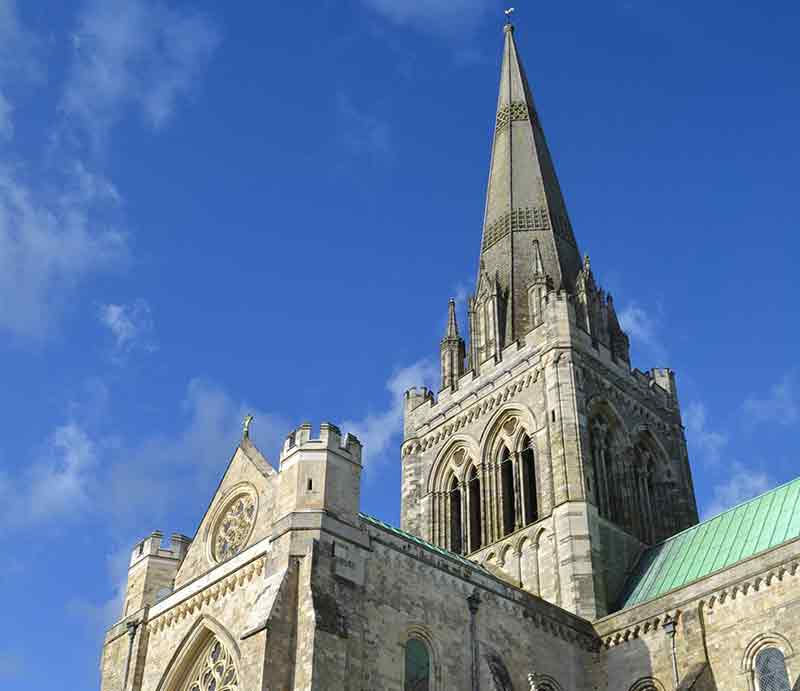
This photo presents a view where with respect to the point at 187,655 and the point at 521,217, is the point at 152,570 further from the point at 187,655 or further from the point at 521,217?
the point at 521,217

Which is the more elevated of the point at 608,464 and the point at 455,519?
the point at 608,464

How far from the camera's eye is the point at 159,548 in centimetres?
3059

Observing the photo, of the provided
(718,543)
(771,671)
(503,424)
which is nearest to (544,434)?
(503,424)

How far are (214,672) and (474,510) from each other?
568 inches

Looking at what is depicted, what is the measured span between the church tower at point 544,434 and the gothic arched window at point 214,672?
1102 cm

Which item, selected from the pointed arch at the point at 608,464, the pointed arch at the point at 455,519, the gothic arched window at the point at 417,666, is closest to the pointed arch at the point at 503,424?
the pointed arch at the point at 455,519

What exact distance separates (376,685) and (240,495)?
6.91m

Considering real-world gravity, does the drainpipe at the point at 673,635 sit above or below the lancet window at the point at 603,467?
below

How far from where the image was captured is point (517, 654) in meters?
27.9

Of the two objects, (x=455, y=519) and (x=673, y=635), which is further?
(x=455, y=519)

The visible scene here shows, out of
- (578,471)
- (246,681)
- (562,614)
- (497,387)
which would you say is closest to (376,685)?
(246,681)

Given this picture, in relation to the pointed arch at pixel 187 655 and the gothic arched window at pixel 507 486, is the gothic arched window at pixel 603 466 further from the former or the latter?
the pointed arch at pixel 187 655

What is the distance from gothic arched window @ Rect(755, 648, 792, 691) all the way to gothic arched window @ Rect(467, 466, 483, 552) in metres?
12.3

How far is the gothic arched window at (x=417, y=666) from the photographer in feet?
82.0
